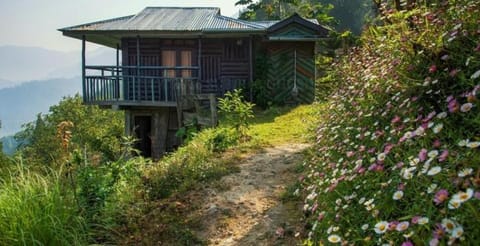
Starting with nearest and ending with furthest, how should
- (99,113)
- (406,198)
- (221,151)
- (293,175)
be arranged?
(406,198) → (293,175) → (221,151) → (99,113)

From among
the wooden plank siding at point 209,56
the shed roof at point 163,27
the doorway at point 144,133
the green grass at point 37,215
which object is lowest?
the doorway at point 144,133

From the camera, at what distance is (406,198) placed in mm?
2158

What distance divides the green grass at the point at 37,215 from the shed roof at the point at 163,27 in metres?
10.8

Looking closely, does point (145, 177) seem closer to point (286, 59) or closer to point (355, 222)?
point (355, 222)

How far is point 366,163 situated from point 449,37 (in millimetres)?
1074

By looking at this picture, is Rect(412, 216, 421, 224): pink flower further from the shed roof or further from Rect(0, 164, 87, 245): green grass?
the shed roof

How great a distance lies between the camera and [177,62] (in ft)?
52.5

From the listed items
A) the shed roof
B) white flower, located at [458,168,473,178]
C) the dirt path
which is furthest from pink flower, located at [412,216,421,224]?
the shed roof

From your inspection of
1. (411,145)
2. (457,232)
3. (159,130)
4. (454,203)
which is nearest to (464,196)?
(454,203)

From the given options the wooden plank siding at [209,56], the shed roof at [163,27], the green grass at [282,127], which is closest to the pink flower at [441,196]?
the green grass at [282,127]

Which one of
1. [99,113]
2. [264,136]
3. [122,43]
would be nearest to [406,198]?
[264,136]

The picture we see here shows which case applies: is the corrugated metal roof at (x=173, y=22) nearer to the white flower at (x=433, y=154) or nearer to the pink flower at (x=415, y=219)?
the white flower at (x=433, y=154)

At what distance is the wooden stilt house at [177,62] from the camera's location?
13945 millimetres

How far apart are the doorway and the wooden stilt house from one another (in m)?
0.04
